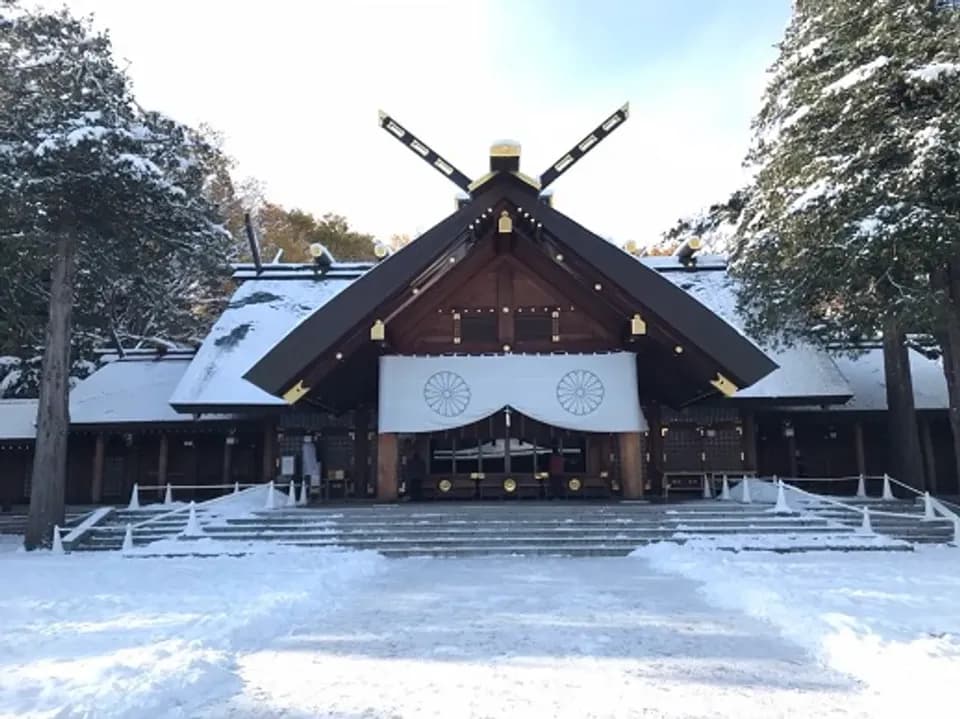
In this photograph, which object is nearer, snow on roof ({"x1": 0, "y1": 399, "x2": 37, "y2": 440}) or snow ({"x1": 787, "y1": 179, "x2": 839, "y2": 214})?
snow ({"x1": 787, "y1": 179, "x2": 839, "y2": 214})

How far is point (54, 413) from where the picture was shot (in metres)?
13.4

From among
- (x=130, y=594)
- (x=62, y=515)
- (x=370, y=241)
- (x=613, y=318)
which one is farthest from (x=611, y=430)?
(x=370, y=241)

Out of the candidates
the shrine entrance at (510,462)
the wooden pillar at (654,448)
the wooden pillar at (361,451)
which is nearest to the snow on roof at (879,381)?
the wooden pillar at (654,448)

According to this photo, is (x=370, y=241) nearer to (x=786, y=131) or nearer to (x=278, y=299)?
(x=278, y=299)

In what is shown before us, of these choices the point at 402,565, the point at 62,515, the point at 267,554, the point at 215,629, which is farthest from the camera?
the point at 62,515

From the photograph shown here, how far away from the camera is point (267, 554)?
10.5 m

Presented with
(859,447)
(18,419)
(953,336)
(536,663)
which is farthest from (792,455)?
(18,419)

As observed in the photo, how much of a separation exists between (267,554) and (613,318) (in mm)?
7877

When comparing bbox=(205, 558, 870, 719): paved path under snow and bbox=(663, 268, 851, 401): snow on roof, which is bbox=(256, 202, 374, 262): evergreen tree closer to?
bbox=(663, 268, 851, 401): snow on roof

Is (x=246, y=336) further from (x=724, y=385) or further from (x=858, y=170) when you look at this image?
(x=858, y=170)

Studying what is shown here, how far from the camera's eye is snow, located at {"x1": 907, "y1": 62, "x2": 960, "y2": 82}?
37.9ft

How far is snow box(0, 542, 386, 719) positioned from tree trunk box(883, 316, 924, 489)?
1198 centimetres

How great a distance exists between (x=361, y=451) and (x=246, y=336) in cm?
496

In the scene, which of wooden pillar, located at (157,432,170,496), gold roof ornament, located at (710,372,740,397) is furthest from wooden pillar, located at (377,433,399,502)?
wooden pillar, located at (157,432,170,496)
